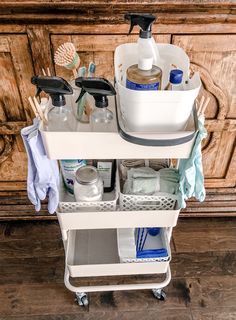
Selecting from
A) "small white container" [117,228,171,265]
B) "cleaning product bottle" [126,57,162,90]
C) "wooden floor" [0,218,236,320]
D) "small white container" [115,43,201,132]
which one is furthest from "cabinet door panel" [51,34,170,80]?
"wooden floor" [0,218,236,320]

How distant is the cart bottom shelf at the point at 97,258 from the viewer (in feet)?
4.00

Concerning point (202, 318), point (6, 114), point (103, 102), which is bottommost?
point (202, 318)

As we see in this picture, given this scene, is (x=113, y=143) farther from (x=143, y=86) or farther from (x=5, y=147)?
(x=5, y=147)

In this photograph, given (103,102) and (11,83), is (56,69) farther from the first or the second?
(103,102)

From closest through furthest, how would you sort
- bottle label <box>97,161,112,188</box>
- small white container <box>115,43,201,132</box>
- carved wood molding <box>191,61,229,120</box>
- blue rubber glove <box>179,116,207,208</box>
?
small white container <box>115,43,201,132</box>
blue rubber glove <box>179,116,207,208</box>
bottle label <box>97,161,112,188</box>
carved wood molding <box>191,61,229,120</box>

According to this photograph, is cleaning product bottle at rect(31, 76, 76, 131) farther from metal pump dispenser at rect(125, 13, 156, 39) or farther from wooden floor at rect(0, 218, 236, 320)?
wooden floor at rect(0, 218, 236, 320)

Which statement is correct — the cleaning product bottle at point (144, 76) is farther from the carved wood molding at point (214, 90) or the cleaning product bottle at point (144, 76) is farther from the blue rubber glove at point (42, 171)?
the carved wood molding at point (214, 90)

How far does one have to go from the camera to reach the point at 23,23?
1035mm

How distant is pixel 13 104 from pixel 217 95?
0.73 m

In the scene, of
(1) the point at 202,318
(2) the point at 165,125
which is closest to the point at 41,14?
(2) the point at 165,125

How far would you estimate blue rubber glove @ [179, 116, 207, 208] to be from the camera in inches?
33.8

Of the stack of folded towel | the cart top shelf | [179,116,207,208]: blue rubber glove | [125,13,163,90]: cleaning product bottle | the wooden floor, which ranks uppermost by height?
[125,13,163,90]: cleaning product bottle

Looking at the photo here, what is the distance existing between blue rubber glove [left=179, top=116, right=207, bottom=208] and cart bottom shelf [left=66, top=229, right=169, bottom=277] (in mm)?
368

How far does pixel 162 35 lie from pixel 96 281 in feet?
3.23
